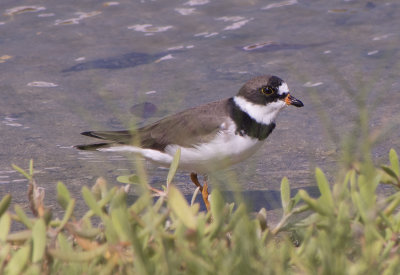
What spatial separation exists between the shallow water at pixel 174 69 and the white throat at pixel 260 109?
0.53 metres

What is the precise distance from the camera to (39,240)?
8.30 feet

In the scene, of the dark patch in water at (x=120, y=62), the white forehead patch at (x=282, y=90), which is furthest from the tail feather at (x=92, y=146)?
the dark patch in water at (x=120, y=62)

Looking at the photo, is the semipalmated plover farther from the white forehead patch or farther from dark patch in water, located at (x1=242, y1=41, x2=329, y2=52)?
dark patch in water, located at (x1=242, y1=41, x2=329, y2=52)

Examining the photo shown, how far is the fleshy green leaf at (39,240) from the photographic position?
8.30 ft

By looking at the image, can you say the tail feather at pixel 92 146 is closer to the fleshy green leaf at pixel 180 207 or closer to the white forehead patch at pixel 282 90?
the white forehead patch at pixel 282 90

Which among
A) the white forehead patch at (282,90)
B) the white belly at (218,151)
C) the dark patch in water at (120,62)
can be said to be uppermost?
the white forehead patch at (282,90)

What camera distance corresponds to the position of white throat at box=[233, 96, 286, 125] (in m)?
5.62

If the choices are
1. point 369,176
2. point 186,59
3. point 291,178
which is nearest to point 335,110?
point 291,178

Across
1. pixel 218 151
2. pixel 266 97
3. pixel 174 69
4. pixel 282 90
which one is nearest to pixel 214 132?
pixel 218 151

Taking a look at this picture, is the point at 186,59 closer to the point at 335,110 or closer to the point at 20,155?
the point at 335,110

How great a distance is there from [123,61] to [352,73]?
2.92 metres

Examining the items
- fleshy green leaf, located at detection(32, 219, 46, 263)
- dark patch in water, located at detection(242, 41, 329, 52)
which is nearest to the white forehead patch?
dark patch in water, located at detection(242, 41, 329, 52)

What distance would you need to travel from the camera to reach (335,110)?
7219 millimetres

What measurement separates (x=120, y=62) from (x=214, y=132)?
3674 mm
